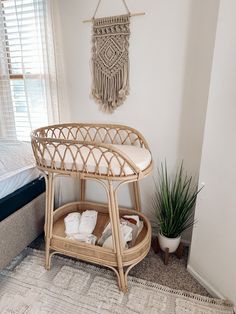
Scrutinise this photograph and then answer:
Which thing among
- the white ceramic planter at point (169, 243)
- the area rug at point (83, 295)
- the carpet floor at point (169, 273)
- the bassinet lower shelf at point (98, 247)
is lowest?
the carpet floor at point (169, 273)

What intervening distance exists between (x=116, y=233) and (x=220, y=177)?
2.05 feet

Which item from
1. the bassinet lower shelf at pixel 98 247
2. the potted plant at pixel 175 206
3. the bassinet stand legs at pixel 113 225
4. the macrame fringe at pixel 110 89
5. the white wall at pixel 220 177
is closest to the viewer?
the white wall at pixel 220 177

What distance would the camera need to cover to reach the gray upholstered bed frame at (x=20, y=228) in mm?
1311

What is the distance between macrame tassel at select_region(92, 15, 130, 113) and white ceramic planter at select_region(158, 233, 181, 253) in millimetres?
974

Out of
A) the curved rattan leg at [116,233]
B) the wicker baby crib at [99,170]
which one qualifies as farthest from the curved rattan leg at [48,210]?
the curved rattan leg at [116,233]

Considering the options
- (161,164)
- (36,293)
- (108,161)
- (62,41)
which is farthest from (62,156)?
(62,41)

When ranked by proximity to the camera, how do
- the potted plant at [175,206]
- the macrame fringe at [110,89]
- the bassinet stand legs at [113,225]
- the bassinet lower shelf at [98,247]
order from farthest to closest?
the macrame fringe at [110,89] < the potted plant at [175,206] < the bassinet lower shelf at [98,247] < the bassinet stand legs at [113,225]

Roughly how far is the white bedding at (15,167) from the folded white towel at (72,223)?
1.26ft

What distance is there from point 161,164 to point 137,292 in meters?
0.83

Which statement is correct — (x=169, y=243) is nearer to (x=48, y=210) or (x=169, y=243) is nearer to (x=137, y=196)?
(x=137, y=196)

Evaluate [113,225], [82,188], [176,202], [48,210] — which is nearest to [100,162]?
[113,225]

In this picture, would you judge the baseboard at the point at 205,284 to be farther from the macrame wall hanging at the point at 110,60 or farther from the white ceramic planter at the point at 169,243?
the macrame wall hanging at the point at 110,60

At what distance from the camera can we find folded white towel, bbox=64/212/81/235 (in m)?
1.48

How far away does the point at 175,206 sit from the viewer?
4.57ft
